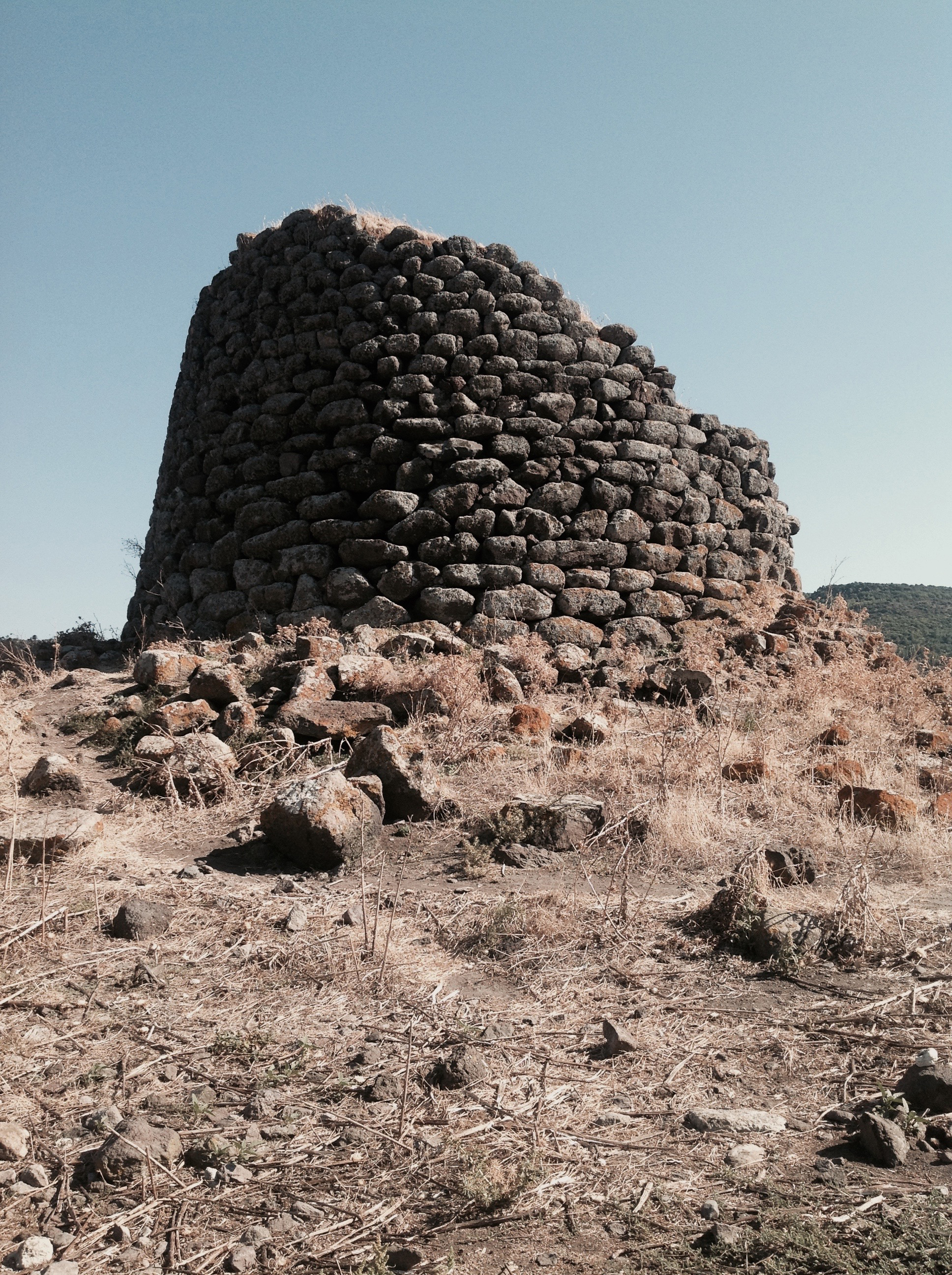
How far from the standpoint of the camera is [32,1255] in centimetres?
180

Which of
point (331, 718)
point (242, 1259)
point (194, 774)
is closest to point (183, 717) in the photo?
point (194, 774)

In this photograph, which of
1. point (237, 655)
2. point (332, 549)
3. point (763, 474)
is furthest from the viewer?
point (763, 474)

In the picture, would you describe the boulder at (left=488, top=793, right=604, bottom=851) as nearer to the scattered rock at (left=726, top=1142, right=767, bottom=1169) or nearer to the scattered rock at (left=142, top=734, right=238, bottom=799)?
the scattered rock at (left=142, top=734, right=238, bottom=799)

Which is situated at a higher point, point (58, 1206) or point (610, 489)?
point (610, 489)

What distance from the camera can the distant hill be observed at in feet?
54.3

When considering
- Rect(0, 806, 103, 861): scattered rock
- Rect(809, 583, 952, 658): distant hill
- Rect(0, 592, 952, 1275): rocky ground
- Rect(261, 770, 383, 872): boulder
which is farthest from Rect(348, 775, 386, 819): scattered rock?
Rect(809, 583, 952, 658): distant hill

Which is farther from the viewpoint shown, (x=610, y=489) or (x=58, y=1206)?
(x=610, y=489)

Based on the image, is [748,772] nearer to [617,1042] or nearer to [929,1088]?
[617,1042]

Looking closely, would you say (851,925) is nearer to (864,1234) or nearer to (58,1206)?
(864,1234)

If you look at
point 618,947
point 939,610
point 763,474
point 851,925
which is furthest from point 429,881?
point 939,610

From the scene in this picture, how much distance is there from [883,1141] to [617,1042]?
2.50 ft

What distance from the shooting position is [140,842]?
450cm

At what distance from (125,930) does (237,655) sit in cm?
377

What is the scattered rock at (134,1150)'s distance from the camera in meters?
2.05
